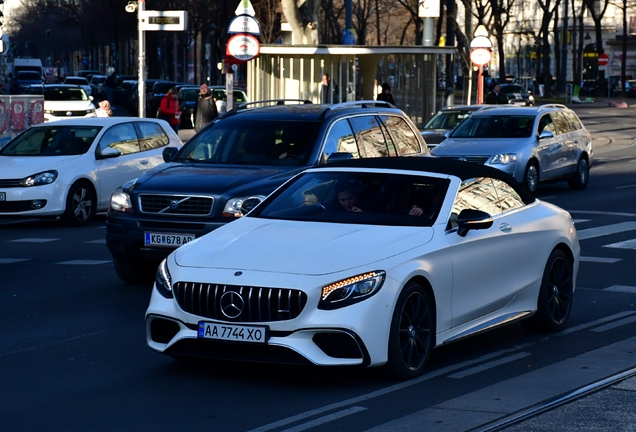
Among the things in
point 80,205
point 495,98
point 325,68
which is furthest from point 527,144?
point 495,98

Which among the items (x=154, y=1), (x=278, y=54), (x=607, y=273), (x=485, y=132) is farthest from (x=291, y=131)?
(x=154, y=1)

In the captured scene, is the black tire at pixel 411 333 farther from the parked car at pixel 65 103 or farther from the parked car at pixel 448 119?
the parked car at pixel 65 103

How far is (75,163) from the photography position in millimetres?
17234

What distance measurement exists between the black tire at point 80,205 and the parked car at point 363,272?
9034 mm

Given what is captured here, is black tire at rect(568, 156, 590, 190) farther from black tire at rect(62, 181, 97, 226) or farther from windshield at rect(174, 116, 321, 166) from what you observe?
windshield at rect(174, 116, 321, 166)

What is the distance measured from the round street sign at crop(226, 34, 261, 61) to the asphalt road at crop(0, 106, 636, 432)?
10921mm

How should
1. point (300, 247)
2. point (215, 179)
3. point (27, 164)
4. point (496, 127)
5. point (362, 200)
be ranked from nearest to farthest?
point (300, 247), point (362, 200), point (215, 179), point (27, 164), point (496, 127)

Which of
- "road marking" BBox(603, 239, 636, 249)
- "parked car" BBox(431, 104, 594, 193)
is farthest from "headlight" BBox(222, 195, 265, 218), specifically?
"parked car" BBox(431, 104, 594, 193)

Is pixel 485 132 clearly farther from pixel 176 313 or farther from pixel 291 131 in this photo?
pixel 176 313

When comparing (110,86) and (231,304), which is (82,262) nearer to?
(231,304)

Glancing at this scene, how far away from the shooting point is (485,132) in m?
22.5

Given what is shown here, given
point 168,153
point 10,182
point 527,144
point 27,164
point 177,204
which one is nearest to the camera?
point 177,204

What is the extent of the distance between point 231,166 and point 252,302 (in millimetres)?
4958

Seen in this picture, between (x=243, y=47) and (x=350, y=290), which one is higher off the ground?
(x=243, y=47)
